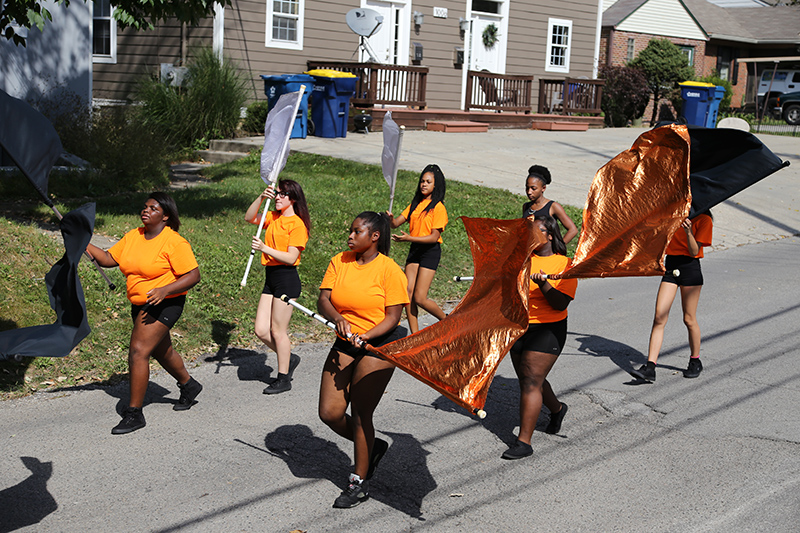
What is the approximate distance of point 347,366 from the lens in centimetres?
467

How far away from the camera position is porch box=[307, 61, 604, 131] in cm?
2100

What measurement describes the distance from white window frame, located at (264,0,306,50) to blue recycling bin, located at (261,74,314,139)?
2.37 m

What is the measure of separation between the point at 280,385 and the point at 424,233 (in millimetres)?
2042

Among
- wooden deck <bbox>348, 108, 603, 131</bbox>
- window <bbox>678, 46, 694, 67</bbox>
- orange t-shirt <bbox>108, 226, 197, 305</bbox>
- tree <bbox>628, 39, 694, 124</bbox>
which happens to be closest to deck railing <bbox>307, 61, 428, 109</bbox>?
wooden deck <bbox>348, 108, 603, 131</bbox>

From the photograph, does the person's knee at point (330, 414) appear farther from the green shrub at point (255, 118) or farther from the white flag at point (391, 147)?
the green shrub at point (255, 118)

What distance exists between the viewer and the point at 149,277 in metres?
5.57

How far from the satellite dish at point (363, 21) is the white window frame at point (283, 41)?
121 centimetres

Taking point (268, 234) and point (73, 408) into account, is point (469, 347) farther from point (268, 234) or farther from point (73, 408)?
point (73, 408)

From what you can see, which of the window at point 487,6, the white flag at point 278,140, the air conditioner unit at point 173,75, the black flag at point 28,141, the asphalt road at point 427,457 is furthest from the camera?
the window at point 487,6

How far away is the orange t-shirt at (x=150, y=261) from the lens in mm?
5555

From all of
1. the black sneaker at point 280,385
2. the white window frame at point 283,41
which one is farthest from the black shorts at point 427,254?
the white window frame at point 283,41

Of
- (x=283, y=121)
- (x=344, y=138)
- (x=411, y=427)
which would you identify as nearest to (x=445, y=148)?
(x=344, y=138)

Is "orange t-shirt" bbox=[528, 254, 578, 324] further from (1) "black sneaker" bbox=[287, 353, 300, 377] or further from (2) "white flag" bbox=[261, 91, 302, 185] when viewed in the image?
(2) "white flag" bbox=[261, 91, 302, 185]

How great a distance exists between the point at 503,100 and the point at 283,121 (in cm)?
1845
